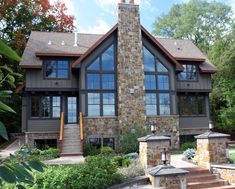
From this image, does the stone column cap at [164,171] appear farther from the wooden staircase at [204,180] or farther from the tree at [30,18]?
the tree at [30,18]

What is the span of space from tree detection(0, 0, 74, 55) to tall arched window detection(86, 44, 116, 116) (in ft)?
41.1

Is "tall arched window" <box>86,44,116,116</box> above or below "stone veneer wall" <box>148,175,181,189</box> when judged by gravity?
above

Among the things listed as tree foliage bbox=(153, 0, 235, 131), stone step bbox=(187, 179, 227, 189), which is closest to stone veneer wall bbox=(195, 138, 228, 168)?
stone step bbox=(187, 179, 227, 189)

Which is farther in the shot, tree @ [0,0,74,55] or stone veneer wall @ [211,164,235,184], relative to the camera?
tree @ [0,0,74,55]

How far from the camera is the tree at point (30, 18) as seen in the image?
105 feet

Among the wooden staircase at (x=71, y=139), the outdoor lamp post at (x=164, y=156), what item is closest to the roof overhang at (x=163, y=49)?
the wooden staircase at (x=71, y=139)

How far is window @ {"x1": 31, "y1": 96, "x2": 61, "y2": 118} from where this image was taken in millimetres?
21688

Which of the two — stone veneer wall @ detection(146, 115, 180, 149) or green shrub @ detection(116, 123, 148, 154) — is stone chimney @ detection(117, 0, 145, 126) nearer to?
green shrub @ detection(116, 123, 148, 154)

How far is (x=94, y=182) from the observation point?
9914 millimetres

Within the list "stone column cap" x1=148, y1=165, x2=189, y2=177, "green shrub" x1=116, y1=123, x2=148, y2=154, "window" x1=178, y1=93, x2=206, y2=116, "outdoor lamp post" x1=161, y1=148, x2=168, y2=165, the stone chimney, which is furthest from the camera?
"window" x1=178, y1=93, x2=206, y2=116

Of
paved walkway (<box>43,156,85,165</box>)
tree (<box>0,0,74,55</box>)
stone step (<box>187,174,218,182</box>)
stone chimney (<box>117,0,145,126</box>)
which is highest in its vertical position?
tree (<box>0,0,74,55</box>)

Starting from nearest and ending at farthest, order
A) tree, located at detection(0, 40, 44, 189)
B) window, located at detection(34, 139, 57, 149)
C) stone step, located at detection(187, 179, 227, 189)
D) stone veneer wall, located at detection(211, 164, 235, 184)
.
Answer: tree, located at detection(0, 40, 44, 189) < stone step, located at detection(187, 179, 227, 189) < stone veneer wall, located at detection(211, 164, 235, 184) < window, located at detection(34, 139, 57, 149)

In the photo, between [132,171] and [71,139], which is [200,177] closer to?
[132,171]

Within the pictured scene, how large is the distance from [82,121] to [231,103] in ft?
44.8
